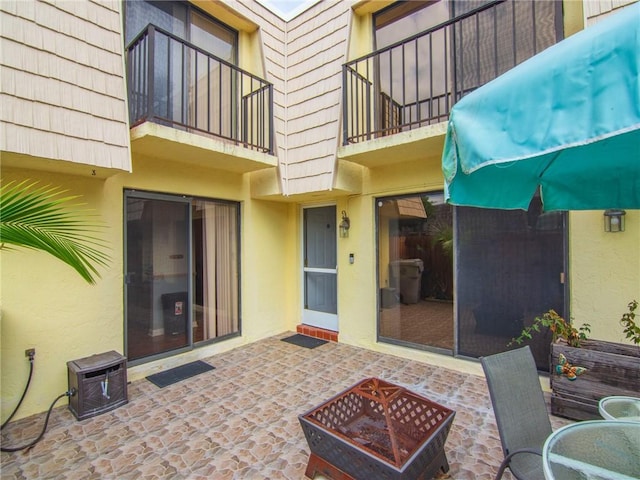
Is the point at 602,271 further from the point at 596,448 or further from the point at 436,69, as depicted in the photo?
the point at 436,69

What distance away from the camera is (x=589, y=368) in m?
3.21

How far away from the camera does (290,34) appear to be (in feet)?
19.5

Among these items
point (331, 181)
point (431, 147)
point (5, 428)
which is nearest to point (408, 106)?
point (431, 147)

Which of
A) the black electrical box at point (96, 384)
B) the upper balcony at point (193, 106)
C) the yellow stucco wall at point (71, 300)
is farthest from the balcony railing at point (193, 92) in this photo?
the black electrical box at point (96, 384)

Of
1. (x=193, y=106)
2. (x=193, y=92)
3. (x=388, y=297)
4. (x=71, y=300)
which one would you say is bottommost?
(x=388, y=297)

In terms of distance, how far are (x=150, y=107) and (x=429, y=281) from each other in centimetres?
432

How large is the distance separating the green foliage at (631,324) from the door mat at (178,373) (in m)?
4.84

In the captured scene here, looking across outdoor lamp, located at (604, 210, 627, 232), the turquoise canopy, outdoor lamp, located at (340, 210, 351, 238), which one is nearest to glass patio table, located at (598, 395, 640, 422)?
the turquoise canopy

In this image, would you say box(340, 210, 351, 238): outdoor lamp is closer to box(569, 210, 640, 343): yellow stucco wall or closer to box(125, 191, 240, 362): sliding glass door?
box(125, 191, 240, 362): sliding glass door

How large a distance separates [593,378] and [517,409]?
1761mm

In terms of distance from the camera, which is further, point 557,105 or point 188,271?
point 188,271

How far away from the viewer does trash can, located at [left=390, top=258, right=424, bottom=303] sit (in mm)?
5051

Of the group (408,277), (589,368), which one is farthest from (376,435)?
(408,277)

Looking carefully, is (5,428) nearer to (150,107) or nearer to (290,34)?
(150,107)
